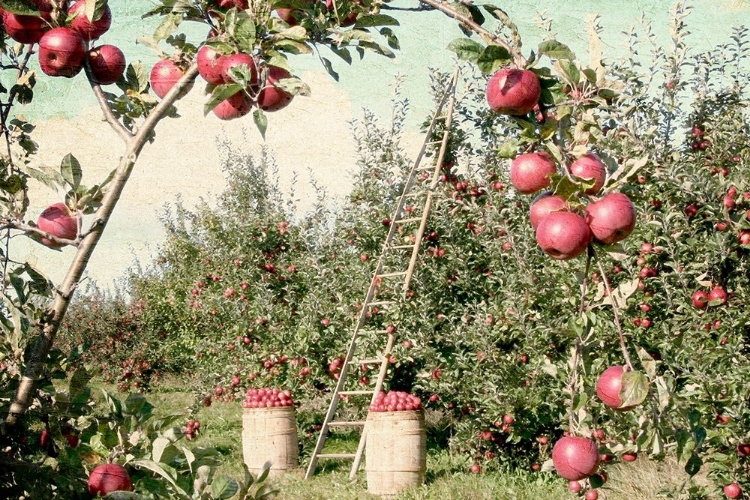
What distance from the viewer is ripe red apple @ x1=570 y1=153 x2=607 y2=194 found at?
1.14 m

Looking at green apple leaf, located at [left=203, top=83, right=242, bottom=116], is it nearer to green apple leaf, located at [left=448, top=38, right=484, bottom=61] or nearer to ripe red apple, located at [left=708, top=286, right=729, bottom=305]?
green apple leaf, located at [left=448, top=38, right=484, bottom=61]

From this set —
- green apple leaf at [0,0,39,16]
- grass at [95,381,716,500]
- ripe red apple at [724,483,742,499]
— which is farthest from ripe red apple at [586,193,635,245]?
grass at [95,381,716,500]

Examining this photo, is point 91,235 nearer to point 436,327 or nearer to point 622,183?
point 622,183

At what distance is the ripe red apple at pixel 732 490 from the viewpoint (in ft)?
12.7

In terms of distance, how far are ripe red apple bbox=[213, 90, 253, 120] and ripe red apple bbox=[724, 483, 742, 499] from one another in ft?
11.8

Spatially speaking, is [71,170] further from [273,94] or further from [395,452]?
[395,452]

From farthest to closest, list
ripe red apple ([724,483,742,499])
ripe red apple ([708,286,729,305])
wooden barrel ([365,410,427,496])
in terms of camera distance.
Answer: wooden barrel ([365,410,427,496])
ripe red apple ([708,286,729,305])
ripe red apple ([724,483,742,499])

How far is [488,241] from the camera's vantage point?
6.43 m

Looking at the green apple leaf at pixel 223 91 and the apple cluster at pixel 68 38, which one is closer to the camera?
the green apple leaf at pixel 223 91

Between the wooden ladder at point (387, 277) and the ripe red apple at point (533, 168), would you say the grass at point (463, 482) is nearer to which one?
the wooden ladder at point (387, 277)

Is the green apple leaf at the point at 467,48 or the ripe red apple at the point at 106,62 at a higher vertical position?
the ripe red apple at the point at 106,62

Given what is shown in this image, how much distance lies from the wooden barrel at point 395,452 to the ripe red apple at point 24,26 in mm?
→ 4880

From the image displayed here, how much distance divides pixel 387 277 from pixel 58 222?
5649 millimetres

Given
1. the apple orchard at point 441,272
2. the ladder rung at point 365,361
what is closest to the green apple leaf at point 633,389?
the apple orchard at point 441,272
